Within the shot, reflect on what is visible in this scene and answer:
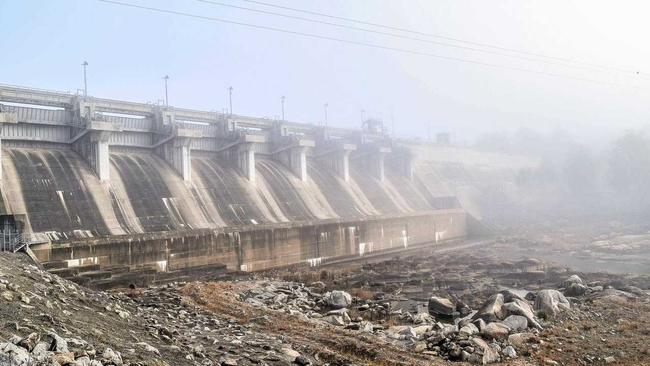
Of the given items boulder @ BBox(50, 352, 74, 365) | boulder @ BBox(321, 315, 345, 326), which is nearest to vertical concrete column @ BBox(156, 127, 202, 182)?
boulder @ BBox(321, 315, 345, 326)

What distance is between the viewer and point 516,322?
53.5 feet

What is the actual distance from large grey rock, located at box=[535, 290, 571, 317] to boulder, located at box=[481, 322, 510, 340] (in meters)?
3.21

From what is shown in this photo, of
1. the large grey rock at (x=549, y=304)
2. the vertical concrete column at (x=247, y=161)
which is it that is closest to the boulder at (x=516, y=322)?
the large grey rock at (x=549, y=304)

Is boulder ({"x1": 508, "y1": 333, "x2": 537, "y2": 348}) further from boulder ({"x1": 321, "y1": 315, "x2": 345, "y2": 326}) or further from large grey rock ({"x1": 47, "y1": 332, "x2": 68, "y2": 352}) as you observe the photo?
large grey rock ({"x1": 47, "y1": 332, "x2": 68, "y2": 352})

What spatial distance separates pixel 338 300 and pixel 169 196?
15760mm

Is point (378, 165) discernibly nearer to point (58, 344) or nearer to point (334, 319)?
point (334, 319)

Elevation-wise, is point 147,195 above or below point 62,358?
above

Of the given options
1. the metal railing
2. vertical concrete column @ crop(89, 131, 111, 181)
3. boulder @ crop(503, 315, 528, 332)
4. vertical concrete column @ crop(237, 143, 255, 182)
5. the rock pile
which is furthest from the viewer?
vertical concrete column @ crop(237, 143, 255, 182)

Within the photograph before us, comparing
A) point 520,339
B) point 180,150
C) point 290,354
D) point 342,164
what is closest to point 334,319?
point 290,354

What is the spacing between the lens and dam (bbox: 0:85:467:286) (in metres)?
25.0

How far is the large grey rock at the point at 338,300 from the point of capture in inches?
830

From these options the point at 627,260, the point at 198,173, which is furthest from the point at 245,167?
the point at 627,260

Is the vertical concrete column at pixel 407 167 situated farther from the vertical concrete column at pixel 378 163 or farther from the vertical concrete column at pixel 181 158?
the vertical concrete column at pixel 181 158

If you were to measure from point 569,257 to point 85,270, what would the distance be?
115ft
